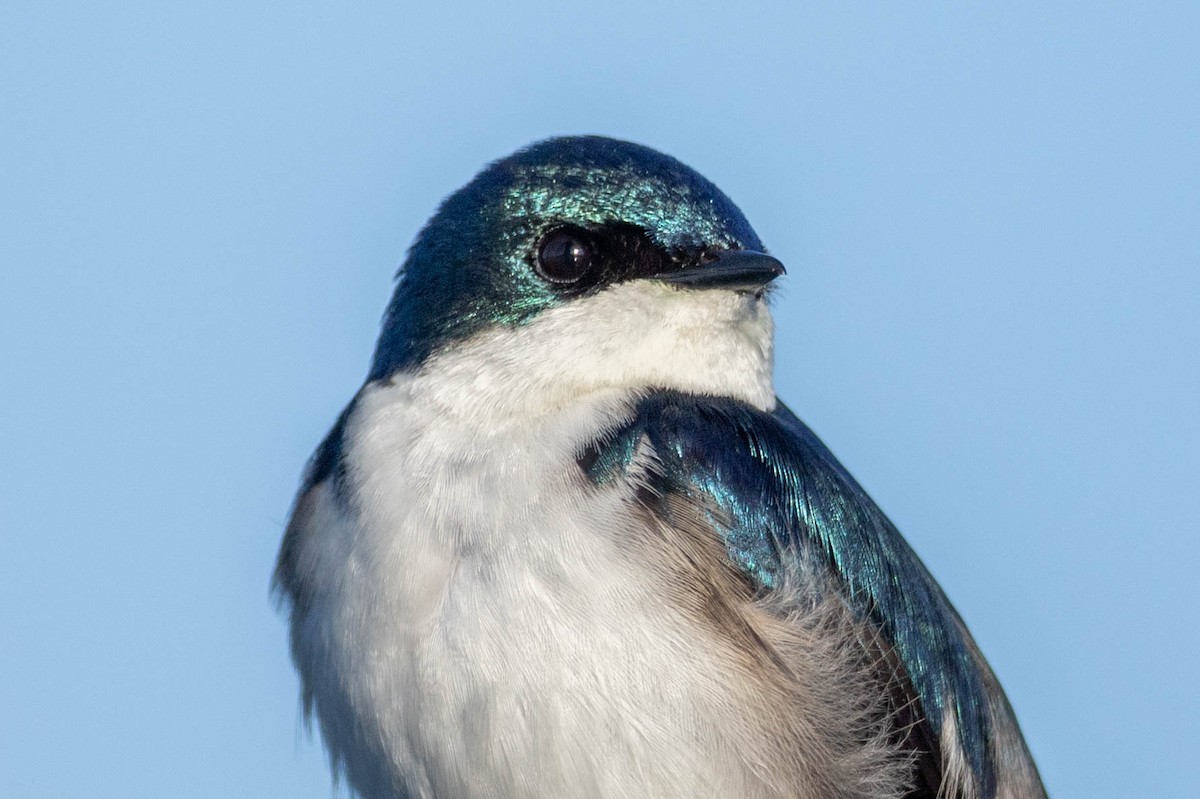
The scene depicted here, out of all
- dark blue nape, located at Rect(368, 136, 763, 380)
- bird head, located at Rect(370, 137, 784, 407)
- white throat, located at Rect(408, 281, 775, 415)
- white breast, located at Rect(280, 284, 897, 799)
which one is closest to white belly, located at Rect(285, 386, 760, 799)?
white breast, located at Rect(280, 284, 897, 799)

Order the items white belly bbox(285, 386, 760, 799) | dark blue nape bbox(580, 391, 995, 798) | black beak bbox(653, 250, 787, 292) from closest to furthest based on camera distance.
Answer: white belly bbox(285, 386, 760, 799) < dark blue nape bbox(580, 391, 995, 798) < black beak bbox(653, 250, 787, 292)

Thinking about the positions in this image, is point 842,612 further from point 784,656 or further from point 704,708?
point 704,708

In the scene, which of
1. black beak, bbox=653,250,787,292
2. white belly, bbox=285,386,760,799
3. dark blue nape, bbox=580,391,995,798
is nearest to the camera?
white belly, bbox=285,386,760,799

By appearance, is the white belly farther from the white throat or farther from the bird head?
the bird head

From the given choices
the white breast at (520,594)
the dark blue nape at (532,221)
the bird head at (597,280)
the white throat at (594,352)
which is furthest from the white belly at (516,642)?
the dark blue nape at (532,221)

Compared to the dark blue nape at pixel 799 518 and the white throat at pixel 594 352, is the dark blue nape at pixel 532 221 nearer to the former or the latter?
the white throat at pixel 594 352

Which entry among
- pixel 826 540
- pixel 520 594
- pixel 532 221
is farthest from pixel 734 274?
pixel 520 594

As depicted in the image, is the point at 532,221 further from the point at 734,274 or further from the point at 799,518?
the point at 799,518
